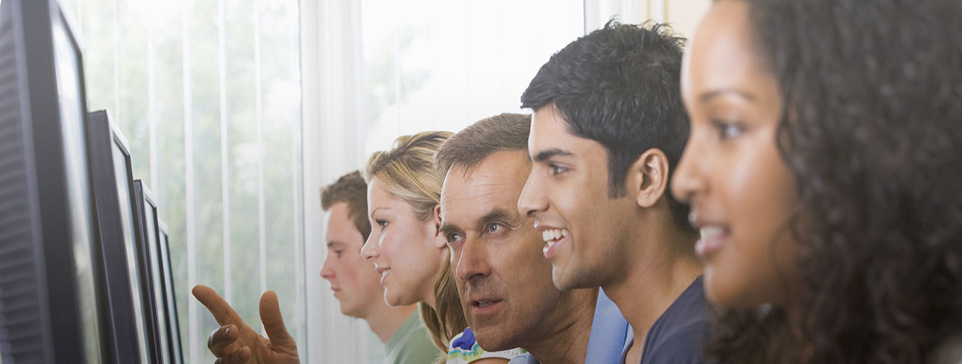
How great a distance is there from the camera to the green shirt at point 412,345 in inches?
75.0

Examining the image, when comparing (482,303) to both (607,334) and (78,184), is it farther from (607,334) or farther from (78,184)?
(78,184)

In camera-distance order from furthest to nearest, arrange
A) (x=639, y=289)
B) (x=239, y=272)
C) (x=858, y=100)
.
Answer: (x=239, y=272) < (x=639, y=289) < (x=858, y=100)

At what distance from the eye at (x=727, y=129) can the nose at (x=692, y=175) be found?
18 millimetres

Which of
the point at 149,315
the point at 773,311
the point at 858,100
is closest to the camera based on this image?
the point at 858,100

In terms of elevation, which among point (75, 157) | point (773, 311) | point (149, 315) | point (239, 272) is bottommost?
point (239, 272)

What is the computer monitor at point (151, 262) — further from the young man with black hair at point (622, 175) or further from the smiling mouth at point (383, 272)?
the smiling mouth at point (383, 272)

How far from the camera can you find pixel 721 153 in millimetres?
509

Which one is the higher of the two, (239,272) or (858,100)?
(858,100)

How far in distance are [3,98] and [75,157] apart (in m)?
0.11

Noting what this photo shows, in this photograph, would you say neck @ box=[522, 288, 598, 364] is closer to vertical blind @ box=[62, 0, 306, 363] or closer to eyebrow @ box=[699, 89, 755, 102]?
eyebrow @ box=[699, 89, 755, 102]

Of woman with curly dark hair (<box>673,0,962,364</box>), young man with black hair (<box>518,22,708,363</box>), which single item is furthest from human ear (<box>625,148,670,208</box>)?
woman with curly dark hair (<box>673,0,962,364</box>)

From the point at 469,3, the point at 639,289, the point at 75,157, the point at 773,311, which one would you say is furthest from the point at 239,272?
the point at 773,311

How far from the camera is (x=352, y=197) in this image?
218 centimetres

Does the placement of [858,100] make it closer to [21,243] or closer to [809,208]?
[809,208]
